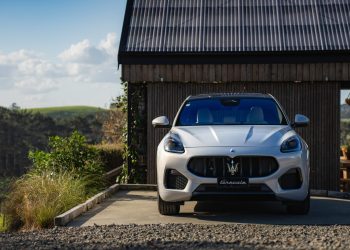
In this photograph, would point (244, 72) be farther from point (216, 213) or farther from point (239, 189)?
point (239, 189)

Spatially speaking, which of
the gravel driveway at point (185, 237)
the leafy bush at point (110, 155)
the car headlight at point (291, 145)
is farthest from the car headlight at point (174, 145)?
the leafy bush at point (110, 155)

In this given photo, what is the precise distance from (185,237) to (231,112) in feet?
13.2

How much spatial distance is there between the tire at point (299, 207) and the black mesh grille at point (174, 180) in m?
1.55

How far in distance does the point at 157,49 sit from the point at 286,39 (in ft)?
9.49

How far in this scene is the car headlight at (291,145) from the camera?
901 centimetres

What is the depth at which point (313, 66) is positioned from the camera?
47.1 ft

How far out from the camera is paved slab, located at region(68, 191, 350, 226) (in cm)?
895

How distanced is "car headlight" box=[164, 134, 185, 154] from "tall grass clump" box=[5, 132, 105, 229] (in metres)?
2.03

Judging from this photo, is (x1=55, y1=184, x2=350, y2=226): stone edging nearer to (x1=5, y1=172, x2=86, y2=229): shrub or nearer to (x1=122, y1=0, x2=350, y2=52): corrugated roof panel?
(x1=5, y1=172, x2=86, y2=229): shrub

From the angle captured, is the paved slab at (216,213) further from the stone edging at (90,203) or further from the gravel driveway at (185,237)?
the gravel driveway at (185,237)

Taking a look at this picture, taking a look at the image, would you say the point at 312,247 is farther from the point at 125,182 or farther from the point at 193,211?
the point at 125,182

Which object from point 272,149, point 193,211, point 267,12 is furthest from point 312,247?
point 267,12

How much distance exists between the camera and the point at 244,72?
14398mm

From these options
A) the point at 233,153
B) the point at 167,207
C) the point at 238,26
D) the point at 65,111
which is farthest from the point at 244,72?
the point at 65,111
